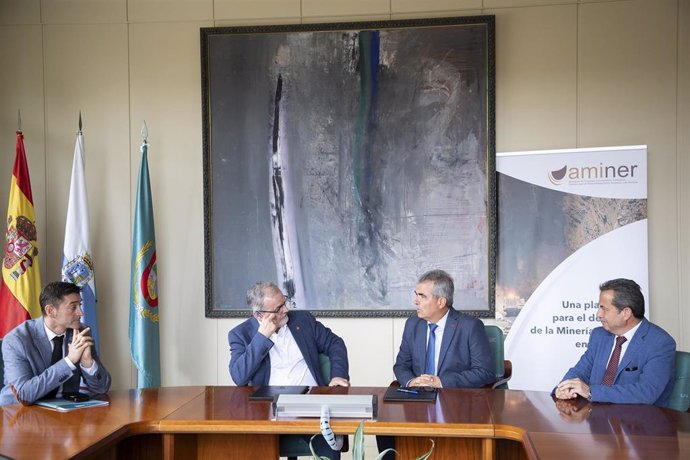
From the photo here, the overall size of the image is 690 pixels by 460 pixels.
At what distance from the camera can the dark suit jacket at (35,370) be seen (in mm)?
3195

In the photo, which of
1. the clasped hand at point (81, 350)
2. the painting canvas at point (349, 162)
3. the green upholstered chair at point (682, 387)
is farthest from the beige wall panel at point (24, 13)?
the green upholstered chair at point (682, 387)

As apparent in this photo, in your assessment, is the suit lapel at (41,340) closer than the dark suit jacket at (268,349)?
Yes

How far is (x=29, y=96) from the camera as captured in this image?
5.49m

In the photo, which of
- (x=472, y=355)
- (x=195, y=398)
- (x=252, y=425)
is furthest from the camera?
(x=472, y=355)

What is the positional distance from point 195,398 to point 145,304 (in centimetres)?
181

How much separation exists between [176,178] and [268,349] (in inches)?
82.6

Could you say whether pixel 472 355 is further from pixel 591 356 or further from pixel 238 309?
pixel 238 309

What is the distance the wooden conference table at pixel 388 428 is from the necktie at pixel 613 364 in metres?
0.28

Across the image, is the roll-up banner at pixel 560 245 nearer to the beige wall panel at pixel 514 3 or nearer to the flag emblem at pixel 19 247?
the beige wall panel at pixel 514 3

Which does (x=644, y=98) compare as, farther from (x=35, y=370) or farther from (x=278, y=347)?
(x=35, y=370)

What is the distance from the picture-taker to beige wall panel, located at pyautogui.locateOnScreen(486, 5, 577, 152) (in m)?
5.13

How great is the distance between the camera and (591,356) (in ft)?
11.6

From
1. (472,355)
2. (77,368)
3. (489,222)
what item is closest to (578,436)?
(472,355)

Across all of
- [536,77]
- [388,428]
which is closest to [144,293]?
[388,428]
